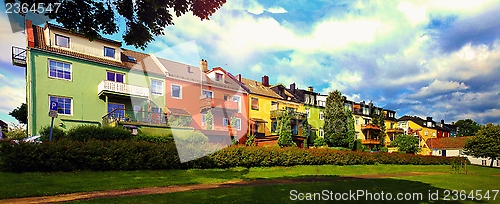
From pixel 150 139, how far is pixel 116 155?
7.41m

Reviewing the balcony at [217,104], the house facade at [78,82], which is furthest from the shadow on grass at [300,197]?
the balcony at [217,104]

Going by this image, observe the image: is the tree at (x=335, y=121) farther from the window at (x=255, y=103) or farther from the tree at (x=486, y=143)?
the tree at (x=486, y=143)

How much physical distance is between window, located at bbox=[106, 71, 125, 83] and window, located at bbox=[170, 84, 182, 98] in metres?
5.41

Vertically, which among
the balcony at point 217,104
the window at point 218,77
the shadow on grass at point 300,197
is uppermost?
the window at point 218,77

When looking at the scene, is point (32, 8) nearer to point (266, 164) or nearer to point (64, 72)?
point (266, 164)

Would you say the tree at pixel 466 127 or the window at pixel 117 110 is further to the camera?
the tree at pixel 466 127

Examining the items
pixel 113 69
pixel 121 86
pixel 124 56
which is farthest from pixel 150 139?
pixel 124 56

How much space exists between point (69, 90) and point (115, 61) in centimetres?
497

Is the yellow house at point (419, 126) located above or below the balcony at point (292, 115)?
below

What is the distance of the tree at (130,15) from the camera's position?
7258 mm

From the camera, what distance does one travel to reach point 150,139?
24.2 m

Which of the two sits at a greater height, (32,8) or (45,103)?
(32,8)

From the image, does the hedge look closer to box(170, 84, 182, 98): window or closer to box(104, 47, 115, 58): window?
box(170, 84, 182, 98): window

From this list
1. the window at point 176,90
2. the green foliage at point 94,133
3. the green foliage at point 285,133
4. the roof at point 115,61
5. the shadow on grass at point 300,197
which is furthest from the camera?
the green foliage at point 285,133
